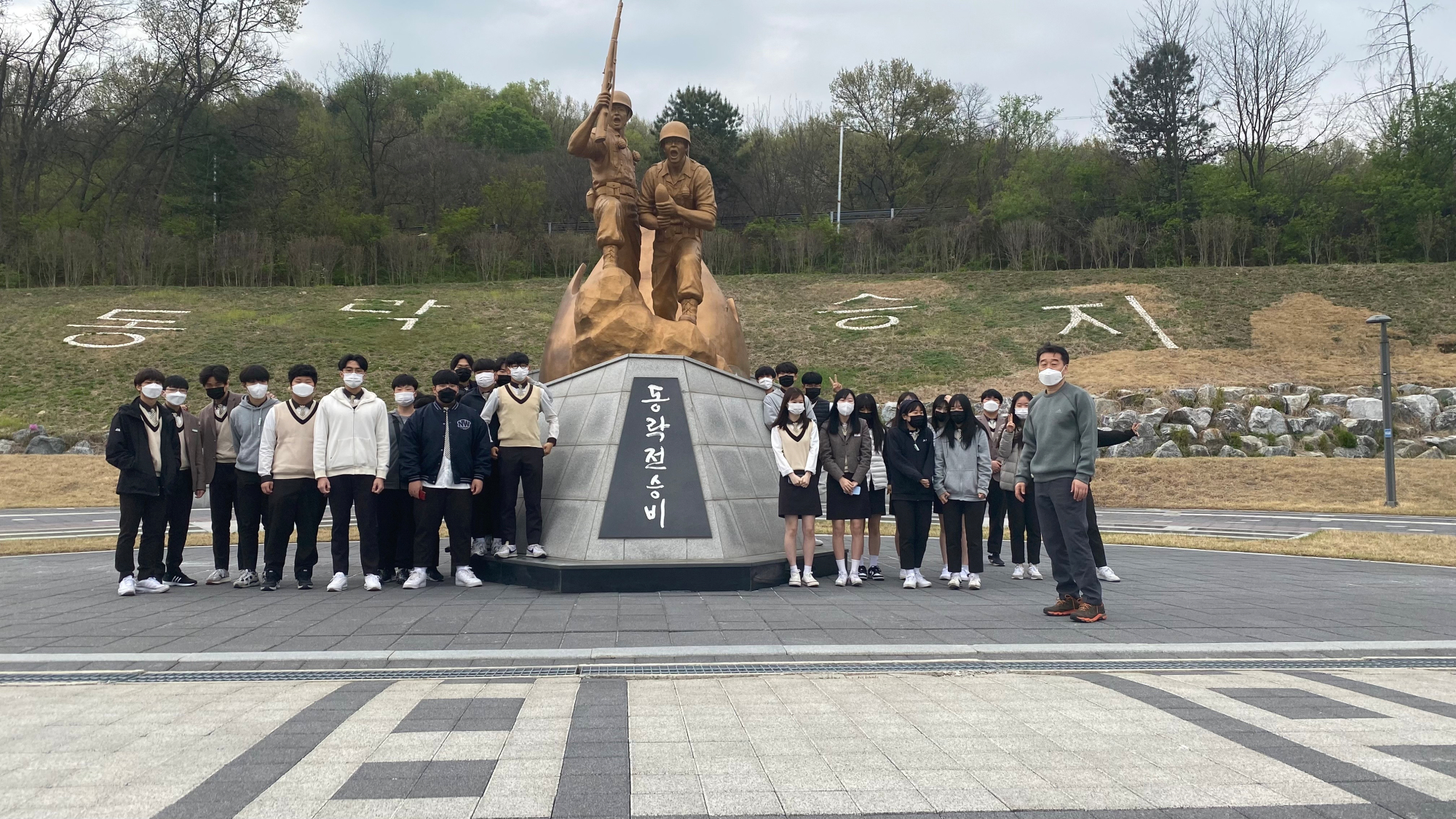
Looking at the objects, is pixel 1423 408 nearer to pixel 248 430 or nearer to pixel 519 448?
pixel 519 448

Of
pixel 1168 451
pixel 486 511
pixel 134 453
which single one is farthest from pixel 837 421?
pixel 1168 451

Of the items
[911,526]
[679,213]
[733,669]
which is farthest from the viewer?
[679,213]

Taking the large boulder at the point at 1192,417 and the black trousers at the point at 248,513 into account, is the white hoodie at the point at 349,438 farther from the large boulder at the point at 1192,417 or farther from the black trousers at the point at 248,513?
the large boulder at the point at 1192,417

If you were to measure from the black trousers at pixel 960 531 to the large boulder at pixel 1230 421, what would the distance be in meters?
16.8

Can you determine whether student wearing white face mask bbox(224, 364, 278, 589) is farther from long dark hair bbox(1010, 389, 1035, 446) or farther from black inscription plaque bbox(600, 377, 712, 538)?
long dark hair bbox(1010, 389, 1035, 446)

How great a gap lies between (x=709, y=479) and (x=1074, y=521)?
3.09 m

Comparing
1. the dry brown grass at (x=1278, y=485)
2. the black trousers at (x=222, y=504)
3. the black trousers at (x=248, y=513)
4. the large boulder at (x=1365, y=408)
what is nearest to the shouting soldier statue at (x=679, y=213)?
the black trousers at (x=248, y=513)

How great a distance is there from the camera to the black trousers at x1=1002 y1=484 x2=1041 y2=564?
8594 mm

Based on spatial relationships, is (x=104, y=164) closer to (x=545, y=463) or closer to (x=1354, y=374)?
(x=545, y=463)

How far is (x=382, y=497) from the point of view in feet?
25.5

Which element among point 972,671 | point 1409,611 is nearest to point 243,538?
point 972,671

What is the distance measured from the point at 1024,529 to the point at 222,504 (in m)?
7.32

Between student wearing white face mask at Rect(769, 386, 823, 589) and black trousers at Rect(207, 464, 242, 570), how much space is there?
4.58 meters

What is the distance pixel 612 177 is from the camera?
10523mm
